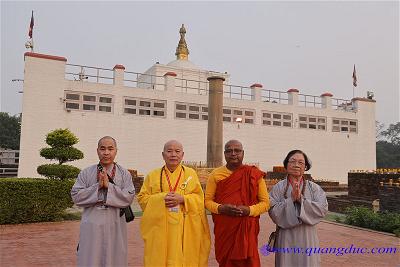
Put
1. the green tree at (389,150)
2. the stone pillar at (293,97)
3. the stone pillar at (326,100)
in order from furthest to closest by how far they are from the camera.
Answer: the green tree at (389,150) → the stone pillar at (326,100) → the stone pillar at (293,97)

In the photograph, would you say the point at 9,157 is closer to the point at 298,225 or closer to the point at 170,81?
the point at 170,81

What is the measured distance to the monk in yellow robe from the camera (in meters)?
3.33

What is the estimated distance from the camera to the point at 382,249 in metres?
6.57

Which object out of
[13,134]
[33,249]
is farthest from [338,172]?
[13,134]

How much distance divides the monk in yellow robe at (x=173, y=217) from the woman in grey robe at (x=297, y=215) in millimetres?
742

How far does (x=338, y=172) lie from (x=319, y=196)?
21.5m

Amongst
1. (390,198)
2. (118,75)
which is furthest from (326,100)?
(390,198)

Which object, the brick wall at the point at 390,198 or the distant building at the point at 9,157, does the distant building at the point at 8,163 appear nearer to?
the distant building at the point at 9,157

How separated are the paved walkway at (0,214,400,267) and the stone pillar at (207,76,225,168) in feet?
22.6

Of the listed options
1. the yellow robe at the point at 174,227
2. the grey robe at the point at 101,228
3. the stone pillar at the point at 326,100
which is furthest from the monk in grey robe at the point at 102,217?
the stone pillar at the point at 326,100

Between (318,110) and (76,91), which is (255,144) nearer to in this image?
(318,110)

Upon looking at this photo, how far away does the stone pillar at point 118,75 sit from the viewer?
59.3ft

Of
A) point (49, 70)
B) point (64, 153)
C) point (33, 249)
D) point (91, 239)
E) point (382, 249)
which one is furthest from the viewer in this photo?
point (49, 70)

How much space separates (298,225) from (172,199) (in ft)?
4.07
